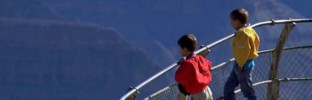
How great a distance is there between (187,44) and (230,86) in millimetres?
1053

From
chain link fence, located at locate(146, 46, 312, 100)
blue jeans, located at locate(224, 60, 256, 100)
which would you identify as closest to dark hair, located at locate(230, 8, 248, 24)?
blue jeans, located at locate(224, 60, 256, 100)

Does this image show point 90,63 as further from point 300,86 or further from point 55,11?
point 300,86

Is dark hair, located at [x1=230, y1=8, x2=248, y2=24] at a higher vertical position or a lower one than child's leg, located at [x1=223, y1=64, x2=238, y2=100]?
higher

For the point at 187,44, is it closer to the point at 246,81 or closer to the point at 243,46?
the point at 243,46

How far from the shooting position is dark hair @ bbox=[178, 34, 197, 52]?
982 centimetres

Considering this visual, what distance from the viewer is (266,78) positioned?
38.3 feet

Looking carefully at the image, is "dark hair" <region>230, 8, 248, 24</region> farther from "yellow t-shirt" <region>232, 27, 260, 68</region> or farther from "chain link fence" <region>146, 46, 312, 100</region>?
"chain link fence" <region>146, 46, 312, 100</region>

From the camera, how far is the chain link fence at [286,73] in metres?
11.2

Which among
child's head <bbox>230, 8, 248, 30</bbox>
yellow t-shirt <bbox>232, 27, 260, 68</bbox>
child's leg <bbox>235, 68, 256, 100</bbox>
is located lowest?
child's leg <bbox>235, 68, 256, 100</bbox>

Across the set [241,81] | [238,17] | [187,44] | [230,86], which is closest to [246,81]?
[241,81]

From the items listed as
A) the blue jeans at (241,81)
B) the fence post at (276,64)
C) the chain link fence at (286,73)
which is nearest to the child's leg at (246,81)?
the blue jeans at (241,81)

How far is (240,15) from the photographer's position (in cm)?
1060

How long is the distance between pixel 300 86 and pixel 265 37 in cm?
8285

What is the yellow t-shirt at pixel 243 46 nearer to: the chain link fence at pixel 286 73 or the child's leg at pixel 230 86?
the child's leg at pixel 230 86
